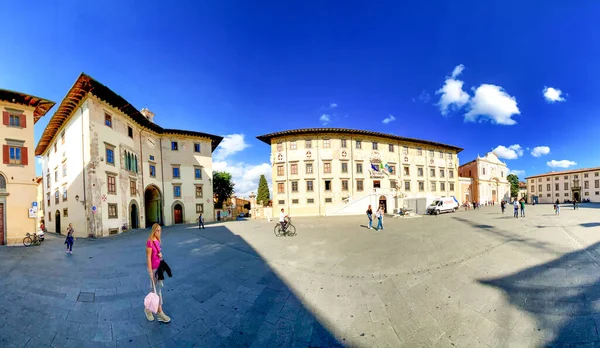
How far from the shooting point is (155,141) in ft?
92.1

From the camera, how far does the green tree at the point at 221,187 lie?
4531cm

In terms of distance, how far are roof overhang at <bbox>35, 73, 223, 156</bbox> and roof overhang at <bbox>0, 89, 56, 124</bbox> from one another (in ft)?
8.55

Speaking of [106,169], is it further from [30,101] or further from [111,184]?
[30,101]

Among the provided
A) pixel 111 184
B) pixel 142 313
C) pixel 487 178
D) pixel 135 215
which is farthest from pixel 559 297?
pixel 487 178

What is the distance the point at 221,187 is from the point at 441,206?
35.7m

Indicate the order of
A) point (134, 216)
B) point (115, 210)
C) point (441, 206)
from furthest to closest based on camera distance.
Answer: point (441, 206) < point (134, 216) < point (115, 210)

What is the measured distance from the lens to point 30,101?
1516cm

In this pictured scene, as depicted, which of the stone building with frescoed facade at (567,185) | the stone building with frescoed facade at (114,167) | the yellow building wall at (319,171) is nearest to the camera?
the stone building with frescoed facade at (114,167)

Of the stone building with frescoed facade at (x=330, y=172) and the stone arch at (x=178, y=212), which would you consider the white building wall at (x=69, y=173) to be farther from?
the stone building with frescoed facade at (x=330, y=172)

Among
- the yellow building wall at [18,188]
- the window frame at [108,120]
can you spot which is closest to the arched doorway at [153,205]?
the window frame at [108,120]

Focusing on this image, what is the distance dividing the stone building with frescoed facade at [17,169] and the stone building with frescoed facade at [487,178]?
61178mm

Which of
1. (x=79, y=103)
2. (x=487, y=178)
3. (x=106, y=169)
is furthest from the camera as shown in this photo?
(x=487, y=178)

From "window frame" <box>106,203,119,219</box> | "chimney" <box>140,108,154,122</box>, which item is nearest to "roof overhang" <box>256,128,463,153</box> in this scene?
"chimney" <box>140,108,154,122</box>

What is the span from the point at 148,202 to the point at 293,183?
58.3 ft
